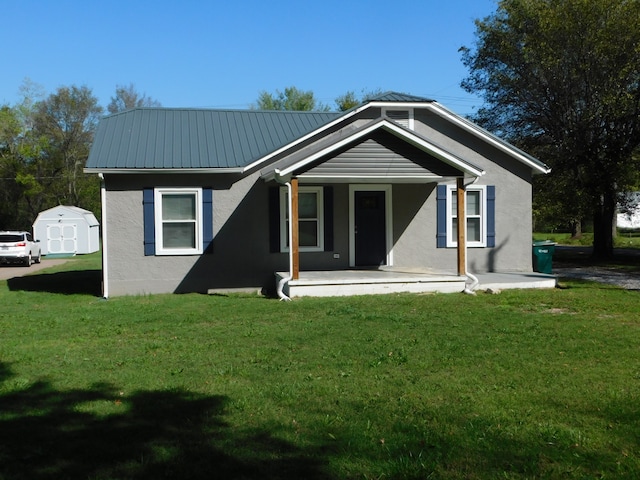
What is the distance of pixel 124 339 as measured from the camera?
26.8ft

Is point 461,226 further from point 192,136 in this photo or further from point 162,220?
A: point 192,136

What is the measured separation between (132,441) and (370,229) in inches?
432

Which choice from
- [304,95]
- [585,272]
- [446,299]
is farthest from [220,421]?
[304,95]

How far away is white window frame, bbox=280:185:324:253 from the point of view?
14.3 m

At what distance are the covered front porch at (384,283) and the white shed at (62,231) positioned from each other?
88.2ft

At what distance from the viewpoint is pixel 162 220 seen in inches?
549

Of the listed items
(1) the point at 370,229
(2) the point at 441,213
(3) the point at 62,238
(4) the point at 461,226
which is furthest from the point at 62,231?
(4) the point at 461,226

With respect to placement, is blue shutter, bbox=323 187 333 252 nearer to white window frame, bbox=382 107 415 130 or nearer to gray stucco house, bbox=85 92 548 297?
gray stucco house, bbox=85 92 548 297

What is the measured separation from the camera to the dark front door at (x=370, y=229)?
1486cm

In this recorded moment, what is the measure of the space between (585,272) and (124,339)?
14.3m

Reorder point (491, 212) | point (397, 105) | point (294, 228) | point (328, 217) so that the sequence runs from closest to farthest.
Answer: point (294, 228) < point (328, 217) < point (397, 105) < point (491, 212)

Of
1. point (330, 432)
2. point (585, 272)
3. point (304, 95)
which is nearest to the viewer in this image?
point (330, 432)

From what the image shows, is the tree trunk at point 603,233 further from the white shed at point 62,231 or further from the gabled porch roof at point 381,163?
the white shed at point 62,231

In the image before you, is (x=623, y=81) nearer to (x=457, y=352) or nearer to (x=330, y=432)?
(x=457, y=352)
